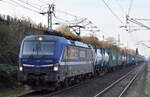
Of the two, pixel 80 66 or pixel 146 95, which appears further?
pixel 80 66

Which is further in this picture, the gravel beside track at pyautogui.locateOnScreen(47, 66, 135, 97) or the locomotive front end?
the gravel beside track at pyautogui.locateOnScreen(47, 66, 135, 97)

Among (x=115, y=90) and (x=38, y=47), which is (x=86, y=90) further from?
(x=38, y=47)

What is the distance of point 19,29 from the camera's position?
82.5 ft

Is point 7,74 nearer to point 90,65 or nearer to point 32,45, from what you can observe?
point 32,45

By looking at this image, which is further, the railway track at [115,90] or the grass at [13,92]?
the railway track at [115,90]

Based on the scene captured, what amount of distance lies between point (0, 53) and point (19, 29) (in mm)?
5086

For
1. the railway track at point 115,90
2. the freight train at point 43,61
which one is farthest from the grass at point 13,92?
the railway track at point 115,90

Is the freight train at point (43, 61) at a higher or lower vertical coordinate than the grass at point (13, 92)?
higher

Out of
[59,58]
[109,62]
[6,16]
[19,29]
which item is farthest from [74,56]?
[109,62]

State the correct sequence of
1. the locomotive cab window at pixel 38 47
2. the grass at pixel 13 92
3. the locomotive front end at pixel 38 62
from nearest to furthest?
the grass at pixel 13 92 < the locomotive front end at pixel 38 62 < the locomotive cab window at pixel 38 47

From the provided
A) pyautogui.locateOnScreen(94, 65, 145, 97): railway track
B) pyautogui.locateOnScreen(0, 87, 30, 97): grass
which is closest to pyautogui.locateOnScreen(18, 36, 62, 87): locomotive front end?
pyautogui.locateOnScreen(0, 87, 30, 97): grass

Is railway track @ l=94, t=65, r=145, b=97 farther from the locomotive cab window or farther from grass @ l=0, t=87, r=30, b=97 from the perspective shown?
grass @ l=0, t=87, r=30, b=97

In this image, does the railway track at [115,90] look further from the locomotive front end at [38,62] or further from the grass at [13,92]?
the grass at [13,92]

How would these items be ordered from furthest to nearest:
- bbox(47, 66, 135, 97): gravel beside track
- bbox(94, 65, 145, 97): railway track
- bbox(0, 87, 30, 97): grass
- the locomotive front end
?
bbox(94, 65, 145, 97): railway track
bbox(47, 66, 135, 97): gravel beside track
the locomotive front end
bbox(0, 87, 30, 97): grass
